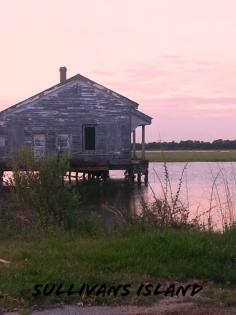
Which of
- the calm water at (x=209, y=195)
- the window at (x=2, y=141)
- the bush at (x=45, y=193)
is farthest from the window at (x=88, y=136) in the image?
the bush at (x=45, y=193)

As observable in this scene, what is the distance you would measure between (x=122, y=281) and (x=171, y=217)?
3.84 metres

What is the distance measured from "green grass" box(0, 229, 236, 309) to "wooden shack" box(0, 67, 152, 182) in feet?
91.5

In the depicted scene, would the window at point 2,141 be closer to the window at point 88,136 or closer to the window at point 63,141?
the window at point 63,141

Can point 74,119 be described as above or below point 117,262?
above

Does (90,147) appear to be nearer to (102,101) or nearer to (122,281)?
(102,101)

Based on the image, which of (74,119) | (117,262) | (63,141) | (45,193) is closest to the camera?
(117,262)

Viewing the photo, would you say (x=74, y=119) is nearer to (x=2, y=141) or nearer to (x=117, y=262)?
(x=2, y=141)

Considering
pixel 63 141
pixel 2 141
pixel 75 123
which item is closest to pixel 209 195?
pixel 75 123

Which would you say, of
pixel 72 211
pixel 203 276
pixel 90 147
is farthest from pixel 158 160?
pixel 203 276

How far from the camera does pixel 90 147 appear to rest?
1484 inches

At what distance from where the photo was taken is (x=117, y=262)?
26.2 feet

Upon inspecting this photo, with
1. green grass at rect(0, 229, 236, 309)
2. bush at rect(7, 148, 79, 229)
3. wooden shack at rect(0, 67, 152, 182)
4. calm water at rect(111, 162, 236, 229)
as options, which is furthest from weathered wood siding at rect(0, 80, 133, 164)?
green grass at rect(0, 229, 236, 309)

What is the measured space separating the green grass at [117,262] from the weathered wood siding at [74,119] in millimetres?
27886

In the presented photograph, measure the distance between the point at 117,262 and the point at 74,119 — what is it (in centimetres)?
2988
